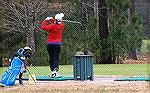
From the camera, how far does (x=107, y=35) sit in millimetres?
20000

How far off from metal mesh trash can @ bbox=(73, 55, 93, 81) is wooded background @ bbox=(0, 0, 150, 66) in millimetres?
4164

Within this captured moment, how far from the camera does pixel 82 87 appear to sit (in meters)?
12.1

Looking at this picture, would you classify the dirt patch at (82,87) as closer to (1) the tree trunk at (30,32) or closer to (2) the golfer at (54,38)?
(2) the golfer at (54,38)

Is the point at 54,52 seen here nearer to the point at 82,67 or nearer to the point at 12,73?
the point at 82,67

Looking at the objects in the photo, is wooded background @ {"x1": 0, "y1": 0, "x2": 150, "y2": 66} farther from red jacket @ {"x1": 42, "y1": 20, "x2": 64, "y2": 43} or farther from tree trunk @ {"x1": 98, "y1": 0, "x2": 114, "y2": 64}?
red jacket @ {"x1": 42, "y1": 20, "x2": 64, "y2": 43}

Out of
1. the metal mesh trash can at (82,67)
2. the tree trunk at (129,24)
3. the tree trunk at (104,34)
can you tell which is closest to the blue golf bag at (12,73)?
the metal mesh trash can at (82,67)

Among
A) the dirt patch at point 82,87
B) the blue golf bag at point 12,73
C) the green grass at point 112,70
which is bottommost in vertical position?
the green grass at point 112,70

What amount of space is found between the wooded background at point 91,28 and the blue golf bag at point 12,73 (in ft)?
16.6

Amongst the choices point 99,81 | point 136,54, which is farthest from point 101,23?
point 99,81

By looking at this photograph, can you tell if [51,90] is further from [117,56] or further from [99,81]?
[117,56]

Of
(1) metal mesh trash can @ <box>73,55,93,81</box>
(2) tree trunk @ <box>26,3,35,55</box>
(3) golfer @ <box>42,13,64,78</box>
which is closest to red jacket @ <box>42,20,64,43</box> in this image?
(3) golfer @ <box>42,13,64,78</box>

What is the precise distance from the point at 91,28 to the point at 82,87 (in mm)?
6981

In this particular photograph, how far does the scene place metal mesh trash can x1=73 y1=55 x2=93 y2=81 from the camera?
13.7 metres

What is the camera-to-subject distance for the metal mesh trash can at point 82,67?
13672mm
